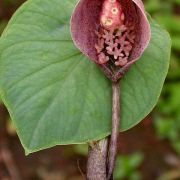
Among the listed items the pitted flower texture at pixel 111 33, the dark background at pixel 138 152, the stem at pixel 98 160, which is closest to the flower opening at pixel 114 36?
the pitted flower texture at pixel 111 33

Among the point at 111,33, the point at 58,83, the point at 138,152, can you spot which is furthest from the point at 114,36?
the point at 138,152

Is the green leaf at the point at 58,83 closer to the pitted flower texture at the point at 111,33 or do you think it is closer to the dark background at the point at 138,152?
the pitted flower texture at the point at 111,33

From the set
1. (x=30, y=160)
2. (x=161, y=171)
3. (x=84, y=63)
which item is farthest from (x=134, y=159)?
(x=84, y=63)

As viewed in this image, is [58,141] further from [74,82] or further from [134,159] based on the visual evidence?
[134,159]

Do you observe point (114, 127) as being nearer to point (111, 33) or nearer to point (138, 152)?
point (111, 33)

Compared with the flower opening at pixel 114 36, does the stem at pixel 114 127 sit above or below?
below
